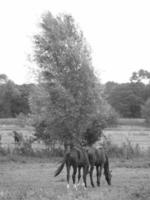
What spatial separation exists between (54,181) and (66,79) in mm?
13020

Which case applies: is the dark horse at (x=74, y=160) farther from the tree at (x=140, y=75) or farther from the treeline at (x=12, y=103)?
the tree at (x=140, y=75)

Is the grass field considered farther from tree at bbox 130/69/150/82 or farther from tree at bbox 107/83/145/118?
tree at bbox 130/69/150/82

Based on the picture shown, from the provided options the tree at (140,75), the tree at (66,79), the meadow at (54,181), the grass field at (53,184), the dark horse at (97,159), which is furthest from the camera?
the tree at (140,75)

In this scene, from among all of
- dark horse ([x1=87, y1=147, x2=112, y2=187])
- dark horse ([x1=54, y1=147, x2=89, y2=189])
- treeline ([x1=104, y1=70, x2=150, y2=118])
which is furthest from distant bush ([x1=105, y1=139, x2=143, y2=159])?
treeline ([x1=104, y1=70, x2=150, y2=118])

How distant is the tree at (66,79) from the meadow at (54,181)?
2737 millimetres

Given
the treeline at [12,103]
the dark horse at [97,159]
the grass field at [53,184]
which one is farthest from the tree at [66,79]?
the treeline at [12,103]

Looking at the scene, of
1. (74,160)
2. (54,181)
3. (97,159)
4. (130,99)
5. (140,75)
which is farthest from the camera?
(140,75)

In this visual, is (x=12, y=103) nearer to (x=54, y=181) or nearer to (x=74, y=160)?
(x=54, y=181)

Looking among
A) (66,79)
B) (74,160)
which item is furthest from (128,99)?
(74,160)

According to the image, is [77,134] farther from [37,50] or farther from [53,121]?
[37,50]

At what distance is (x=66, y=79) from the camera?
97.5 ft

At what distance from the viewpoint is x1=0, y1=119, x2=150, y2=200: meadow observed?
1266 cm

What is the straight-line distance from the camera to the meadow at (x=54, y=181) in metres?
12.7

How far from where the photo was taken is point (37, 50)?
99.4 feet
